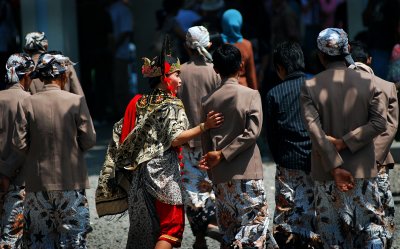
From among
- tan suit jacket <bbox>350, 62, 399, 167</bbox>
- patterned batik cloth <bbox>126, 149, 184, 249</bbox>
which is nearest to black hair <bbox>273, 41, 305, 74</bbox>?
tan suit jacket <bbox>350, 62, 399, 167</bbox>

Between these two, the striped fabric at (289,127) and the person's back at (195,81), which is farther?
the person's back at (195,81)

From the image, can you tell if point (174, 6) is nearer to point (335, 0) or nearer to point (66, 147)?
point (335, 0)

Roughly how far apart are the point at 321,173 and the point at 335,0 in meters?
10.1

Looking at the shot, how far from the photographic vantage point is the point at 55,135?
8164 mm

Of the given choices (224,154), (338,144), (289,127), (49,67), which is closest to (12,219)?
(49,67)

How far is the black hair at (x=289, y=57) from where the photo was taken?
8.98 meters

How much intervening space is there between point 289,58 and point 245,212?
1.35 meters

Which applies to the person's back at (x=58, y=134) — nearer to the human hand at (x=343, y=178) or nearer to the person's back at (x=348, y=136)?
the person's back at (x=348, y=136)

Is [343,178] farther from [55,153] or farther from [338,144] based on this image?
[55,153]

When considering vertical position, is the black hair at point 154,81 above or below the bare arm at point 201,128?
above

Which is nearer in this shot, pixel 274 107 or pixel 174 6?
pixel 274 107

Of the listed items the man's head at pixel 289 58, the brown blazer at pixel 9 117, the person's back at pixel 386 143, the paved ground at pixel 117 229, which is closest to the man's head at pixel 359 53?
the person's back at pixel 386 143

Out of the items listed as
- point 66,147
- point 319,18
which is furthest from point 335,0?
point 66,147

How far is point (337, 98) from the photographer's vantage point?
25.1 ft
